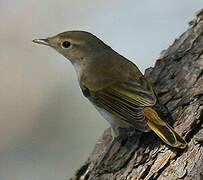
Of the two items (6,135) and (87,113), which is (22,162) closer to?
(6,135)

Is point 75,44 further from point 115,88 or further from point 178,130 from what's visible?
point 178,130

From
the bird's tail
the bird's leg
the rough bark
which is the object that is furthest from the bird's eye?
the bird's tail

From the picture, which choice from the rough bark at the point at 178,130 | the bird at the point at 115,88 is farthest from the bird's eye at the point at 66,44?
the rough bark at the point at 178,130

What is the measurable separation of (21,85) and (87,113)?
1.18 metres

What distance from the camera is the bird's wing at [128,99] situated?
488cm

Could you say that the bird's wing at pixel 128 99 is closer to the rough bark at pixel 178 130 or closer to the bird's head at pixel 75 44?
the rough bark at pixel 178 130

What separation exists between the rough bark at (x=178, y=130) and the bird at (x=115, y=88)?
125mm

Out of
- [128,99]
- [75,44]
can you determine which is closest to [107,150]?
[128,99]

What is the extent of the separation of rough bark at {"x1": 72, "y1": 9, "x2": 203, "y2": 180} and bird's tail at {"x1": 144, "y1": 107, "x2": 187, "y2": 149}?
97 millimetres

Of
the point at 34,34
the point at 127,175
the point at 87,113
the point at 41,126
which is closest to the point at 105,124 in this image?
the point at 87,113

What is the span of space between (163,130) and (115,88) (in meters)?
0.77

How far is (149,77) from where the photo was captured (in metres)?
5.50

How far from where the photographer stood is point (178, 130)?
470cm

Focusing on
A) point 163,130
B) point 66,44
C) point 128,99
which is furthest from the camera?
point 66,44
